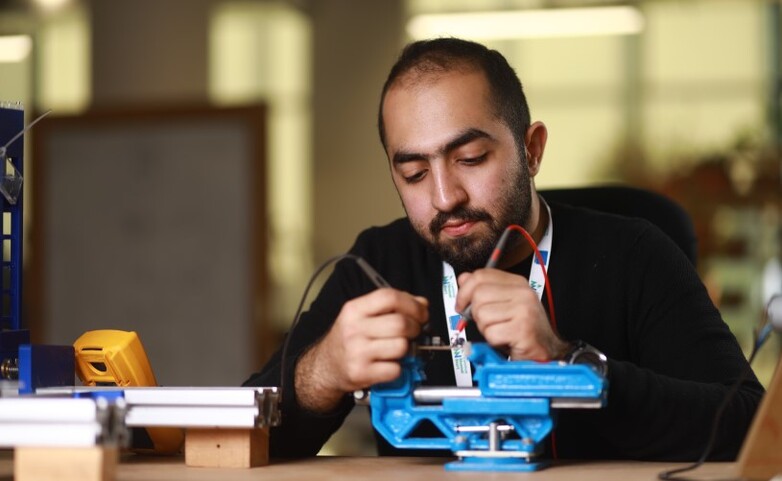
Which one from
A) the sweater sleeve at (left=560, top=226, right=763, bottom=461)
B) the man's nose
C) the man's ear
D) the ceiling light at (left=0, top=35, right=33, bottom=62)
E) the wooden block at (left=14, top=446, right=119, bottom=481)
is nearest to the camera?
the wooden block at (left=14, top=446, right=119, bottom=481)

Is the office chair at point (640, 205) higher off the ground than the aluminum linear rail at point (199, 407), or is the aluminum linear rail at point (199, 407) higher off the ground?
the office chair at point (640, 205)

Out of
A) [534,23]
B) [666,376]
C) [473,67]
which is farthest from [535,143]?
[534,23]

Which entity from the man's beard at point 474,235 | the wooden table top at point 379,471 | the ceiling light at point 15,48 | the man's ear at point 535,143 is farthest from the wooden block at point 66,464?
the ceiling light at point 15,48

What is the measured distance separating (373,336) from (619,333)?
25.7 inches

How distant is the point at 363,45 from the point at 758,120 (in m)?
2.53

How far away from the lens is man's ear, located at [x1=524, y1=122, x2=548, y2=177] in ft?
6.60

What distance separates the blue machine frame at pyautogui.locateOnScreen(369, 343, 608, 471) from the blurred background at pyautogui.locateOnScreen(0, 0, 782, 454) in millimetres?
4820

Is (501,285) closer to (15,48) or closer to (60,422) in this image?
(60,422)

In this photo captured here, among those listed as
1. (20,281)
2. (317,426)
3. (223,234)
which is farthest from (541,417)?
(223,234)

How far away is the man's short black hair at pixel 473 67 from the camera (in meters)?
1.87

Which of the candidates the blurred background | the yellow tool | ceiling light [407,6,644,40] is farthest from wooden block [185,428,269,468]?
ceiling light [407,6,644,40]

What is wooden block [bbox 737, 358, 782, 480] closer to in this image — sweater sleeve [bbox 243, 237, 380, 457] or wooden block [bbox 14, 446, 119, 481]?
sweater sleeve [bbox 243, 237, 380, 457]

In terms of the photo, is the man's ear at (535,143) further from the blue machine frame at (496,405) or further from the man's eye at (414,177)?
the blue machine frame at (496,405)

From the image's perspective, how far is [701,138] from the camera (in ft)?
22.4
